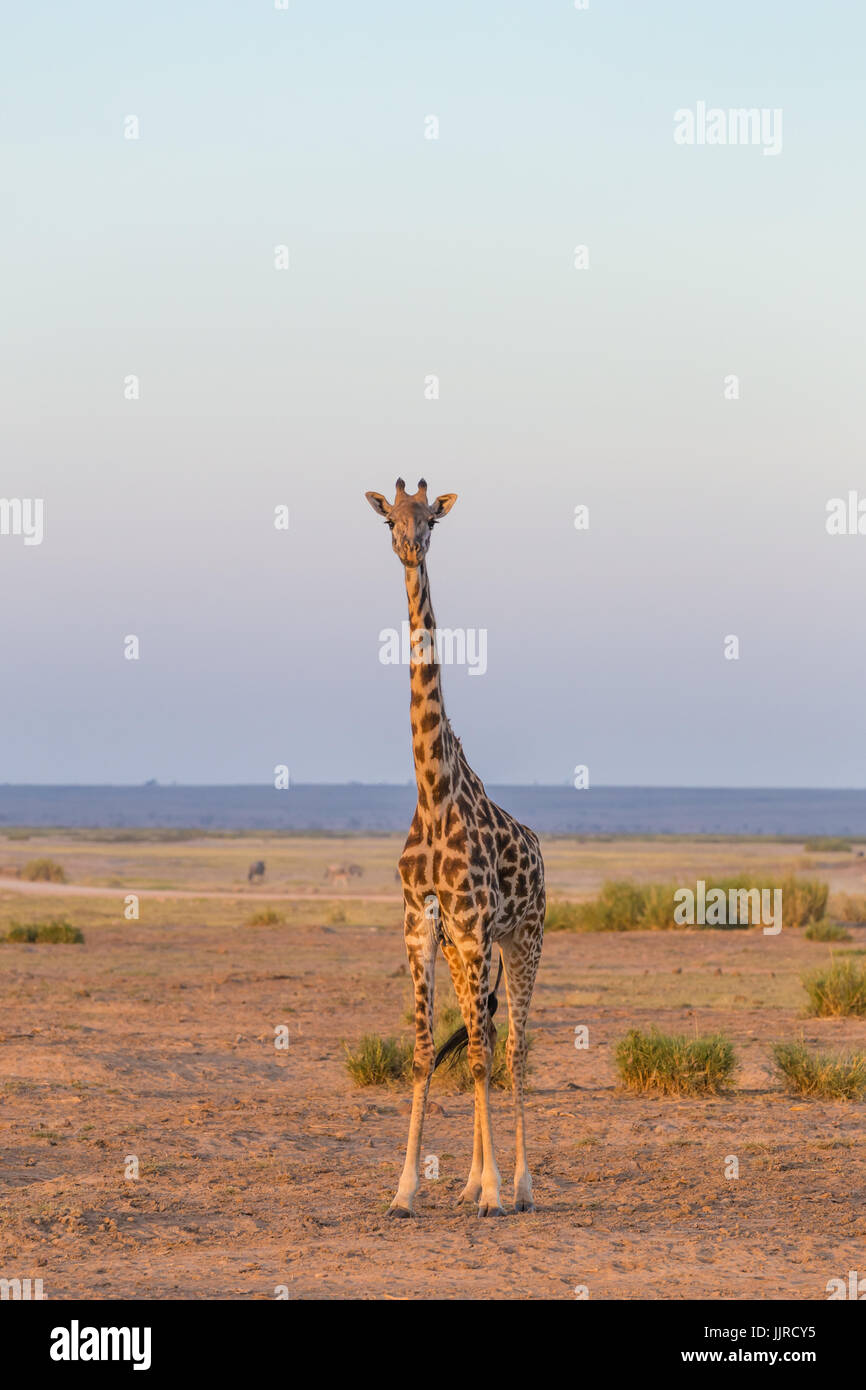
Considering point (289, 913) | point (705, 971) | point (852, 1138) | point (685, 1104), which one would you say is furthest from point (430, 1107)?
point (289, 913)

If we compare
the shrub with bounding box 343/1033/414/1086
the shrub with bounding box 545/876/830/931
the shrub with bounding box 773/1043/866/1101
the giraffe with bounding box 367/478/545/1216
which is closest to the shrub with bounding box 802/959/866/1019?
the shrub with bounding box 773/1043/866/1101

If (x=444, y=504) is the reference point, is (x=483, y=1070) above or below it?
below

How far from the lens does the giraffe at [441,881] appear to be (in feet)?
31.8

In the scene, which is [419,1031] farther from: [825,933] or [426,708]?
[825,933]

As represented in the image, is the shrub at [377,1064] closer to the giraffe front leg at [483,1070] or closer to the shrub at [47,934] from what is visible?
the giraffe front leg at [483,1070]

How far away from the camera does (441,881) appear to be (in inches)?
382

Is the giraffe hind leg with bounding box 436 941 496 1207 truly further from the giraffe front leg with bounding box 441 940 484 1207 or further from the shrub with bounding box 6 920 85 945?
the shrub with bounding box 6 920 85 945

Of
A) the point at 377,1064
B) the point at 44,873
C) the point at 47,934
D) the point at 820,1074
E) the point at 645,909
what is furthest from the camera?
the point at 44,873

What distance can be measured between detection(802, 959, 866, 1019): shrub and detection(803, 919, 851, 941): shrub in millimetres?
10925

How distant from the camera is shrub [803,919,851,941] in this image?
30.3 meters

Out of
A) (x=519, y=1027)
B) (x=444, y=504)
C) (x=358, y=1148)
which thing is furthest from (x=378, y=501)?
(x=358, y=1148)

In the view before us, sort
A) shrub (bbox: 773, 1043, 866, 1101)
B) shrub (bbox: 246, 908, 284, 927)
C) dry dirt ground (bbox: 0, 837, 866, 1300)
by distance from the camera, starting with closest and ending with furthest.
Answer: dry dirt ground (bbox: 0, 837, 866, 1300) → shrub (bbox: 773, 1043, 866, 1101) → shrub (bbox: 246, 908, 284, 927)

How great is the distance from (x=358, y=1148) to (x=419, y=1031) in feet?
8.94

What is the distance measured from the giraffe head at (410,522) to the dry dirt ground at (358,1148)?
12.5 ft
